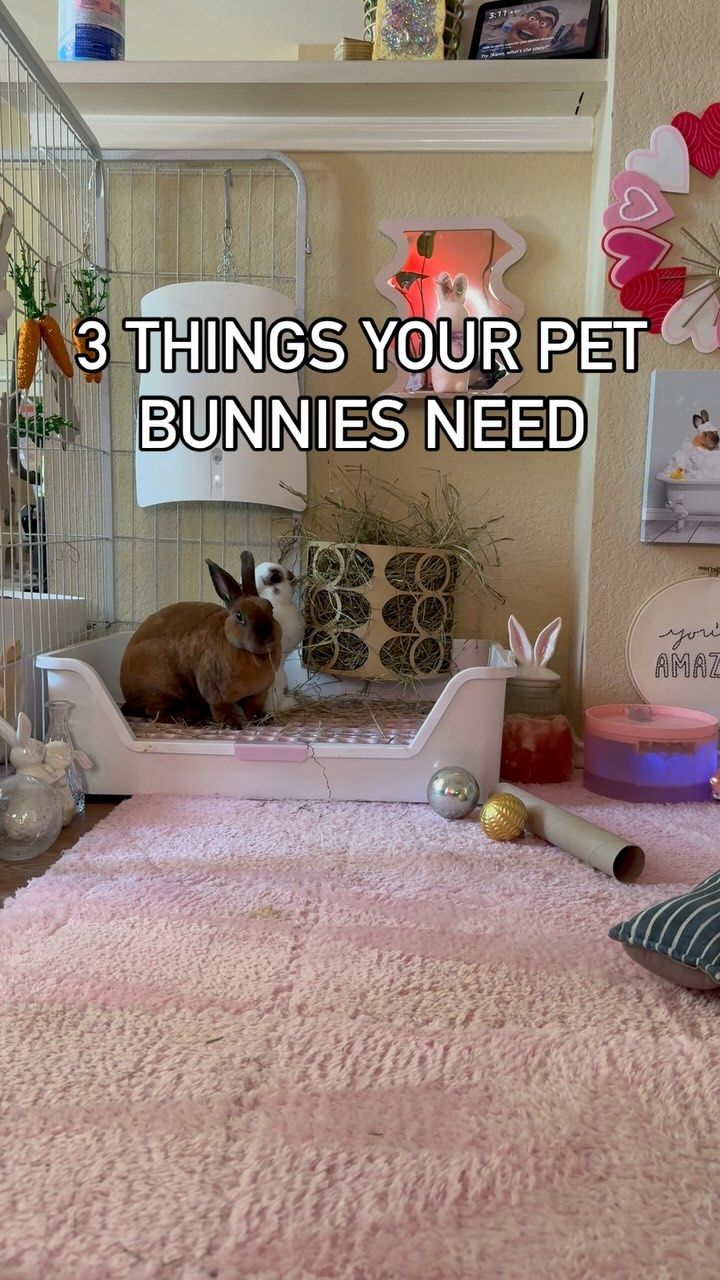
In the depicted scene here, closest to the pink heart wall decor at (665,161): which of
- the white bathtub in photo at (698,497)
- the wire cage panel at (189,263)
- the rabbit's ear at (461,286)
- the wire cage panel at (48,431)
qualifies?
the rabbit's ear at (461,286)

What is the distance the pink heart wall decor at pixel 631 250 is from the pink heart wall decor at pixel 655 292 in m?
0.01

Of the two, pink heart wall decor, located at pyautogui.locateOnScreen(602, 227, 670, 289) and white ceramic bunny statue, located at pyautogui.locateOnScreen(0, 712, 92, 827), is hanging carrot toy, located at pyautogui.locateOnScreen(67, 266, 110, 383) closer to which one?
white ceramic bunny statue, located at pyautogui.locateOnScreen(0, 712, 92, 827)

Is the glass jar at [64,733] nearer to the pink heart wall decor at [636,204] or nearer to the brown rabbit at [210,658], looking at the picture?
the brown rabbit at [210,658]

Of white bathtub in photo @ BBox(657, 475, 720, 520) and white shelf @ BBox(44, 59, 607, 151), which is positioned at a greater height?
white shelf @ BBox(44, 59, 607, 151)

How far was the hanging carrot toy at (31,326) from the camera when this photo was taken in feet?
4.85

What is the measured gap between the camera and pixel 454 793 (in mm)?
1406

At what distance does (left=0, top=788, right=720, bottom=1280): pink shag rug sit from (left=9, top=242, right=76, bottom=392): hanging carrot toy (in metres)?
0.78

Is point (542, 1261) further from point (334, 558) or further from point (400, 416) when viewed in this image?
point (400, 416)

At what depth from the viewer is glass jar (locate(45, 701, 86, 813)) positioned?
1407 mm

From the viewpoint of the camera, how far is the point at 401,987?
894 millimetres

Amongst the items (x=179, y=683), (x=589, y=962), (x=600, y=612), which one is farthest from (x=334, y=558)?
(x=589, y=962)

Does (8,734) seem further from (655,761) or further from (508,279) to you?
(508,279)

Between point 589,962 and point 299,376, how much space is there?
56.0 inches

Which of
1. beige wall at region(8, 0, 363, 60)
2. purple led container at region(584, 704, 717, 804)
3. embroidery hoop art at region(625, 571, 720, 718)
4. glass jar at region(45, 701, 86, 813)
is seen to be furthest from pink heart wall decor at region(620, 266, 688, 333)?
glass jar at region(45, 701, 86, 813)
